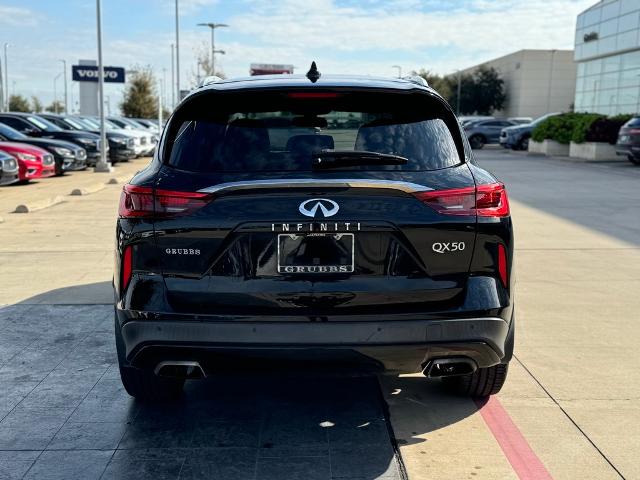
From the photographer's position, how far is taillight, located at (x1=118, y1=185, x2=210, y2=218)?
10.7ft

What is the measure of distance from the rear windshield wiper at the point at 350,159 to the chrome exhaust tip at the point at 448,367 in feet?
3.10

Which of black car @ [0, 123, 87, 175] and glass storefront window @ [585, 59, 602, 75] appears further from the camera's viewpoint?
glass storefront window @ [585, 59, 602, 75]

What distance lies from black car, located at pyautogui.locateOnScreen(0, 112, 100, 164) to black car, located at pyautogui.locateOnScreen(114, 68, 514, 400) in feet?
66.9

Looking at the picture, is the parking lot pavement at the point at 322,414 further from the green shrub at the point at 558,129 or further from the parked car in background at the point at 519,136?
the parked car in background at the point at 519,136

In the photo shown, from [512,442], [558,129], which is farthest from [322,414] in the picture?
[558,129]

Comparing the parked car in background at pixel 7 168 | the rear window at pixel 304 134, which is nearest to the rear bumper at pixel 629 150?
the parked car in background at pixel 7 168

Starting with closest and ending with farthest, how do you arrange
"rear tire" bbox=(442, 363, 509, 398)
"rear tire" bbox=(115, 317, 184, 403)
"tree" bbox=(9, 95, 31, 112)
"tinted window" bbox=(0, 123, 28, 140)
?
"rear tire" bbox=(115, 317, 184, 403) < "rear tire" bbox=(442, 363, 509, 398) < "tinted window" bbox=(0, 123, 28, 140) < "tree" bbox=(9, 95, 31, 112)

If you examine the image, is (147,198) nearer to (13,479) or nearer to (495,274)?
(13,479)

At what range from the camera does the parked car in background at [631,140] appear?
22.9m

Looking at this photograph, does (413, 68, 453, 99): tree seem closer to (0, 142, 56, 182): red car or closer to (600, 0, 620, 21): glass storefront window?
(600, 0, 620, 21): glass storefront window

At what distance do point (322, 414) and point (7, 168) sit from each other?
14.4 m

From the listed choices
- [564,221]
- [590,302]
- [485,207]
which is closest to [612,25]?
[564,221]

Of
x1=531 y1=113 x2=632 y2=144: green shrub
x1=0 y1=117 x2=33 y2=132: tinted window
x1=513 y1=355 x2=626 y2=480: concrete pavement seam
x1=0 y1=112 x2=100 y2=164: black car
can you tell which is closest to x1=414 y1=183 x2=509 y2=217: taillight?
x1=513 y1=355 x2=626 y2=480: concrete pavement seam

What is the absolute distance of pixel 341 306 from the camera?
322cm
